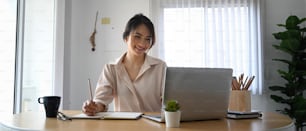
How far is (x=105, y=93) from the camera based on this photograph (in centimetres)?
159

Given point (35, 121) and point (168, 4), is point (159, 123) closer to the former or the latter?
point (35, 121)

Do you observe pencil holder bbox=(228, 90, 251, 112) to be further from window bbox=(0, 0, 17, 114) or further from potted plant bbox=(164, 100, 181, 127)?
window bbox=(0, 0, 17, 114)

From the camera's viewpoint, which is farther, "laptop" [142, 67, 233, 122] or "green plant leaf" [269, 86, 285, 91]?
"green plant leaf" [269, 86, 285, 91]

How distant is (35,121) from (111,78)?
2.01ft

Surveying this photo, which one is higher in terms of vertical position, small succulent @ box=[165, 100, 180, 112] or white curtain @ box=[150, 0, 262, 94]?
white curtain @ box=[150, 0, 262, 94]

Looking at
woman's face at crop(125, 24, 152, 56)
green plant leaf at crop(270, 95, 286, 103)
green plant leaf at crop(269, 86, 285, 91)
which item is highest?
woman's face at crop(125, 24, 152, 56)

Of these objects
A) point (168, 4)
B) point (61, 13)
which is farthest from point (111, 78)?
point (168, 4)

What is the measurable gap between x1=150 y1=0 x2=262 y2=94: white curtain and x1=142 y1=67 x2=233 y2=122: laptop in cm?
218

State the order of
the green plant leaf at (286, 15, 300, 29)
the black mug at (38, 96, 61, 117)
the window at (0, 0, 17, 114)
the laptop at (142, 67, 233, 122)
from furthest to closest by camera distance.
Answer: the green plant leaf at (286, 15, 300, 29) → the window at (0, 0, 17, 114) → the black mug at (38, 96, 61, 117) → the laptop at (142, 67, 233, 122)

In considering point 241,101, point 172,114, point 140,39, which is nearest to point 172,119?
point 172,114

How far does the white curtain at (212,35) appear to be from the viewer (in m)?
3.26

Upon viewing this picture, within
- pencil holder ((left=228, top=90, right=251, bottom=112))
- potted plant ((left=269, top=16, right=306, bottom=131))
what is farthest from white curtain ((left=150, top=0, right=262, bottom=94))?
pencil holder ((left=228, top=90, right=251, bottom=112))

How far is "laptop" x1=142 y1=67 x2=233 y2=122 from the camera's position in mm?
1050

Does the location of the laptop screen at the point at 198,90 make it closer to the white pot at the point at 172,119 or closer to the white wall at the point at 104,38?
the white pot at the point at 172,119
